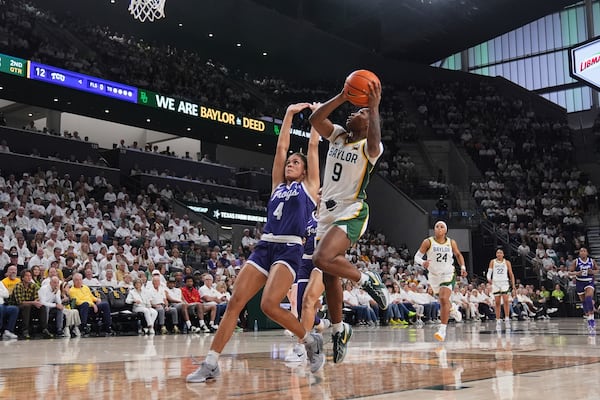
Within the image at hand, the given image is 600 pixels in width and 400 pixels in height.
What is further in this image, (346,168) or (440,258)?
(440,258)

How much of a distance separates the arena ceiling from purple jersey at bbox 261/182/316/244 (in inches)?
917

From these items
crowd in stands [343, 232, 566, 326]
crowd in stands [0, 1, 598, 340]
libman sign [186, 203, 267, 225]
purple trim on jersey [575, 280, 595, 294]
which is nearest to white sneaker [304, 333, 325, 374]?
crowd in stands [0, 1, 598, 340]

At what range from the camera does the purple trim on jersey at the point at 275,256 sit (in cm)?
486

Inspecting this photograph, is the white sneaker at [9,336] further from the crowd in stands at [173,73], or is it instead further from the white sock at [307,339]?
the crowd in stands at [173,73]

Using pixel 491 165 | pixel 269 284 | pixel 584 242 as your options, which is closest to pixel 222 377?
pixel 269 284

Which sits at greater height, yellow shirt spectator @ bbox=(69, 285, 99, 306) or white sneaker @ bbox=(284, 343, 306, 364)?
yellow shirt spectator @ bbox=(69, 285, 99, 306)

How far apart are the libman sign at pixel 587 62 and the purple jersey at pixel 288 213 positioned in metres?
9.80

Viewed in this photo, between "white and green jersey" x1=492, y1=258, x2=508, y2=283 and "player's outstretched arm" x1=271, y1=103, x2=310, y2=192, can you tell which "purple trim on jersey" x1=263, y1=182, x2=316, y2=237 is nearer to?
"player's outstretched arm" x1=271, y1=103, x2=310, y2=192

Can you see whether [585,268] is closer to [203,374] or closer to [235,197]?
[203,374]

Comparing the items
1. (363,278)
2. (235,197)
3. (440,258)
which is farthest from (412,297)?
(363,278)

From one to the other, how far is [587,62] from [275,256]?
1061 centimetres

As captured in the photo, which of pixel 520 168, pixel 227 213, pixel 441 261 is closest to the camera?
pixel 441 261

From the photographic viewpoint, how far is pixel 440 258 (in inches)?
395

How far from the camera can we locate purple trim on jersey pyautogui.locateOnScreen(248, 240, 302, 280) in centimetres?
486
